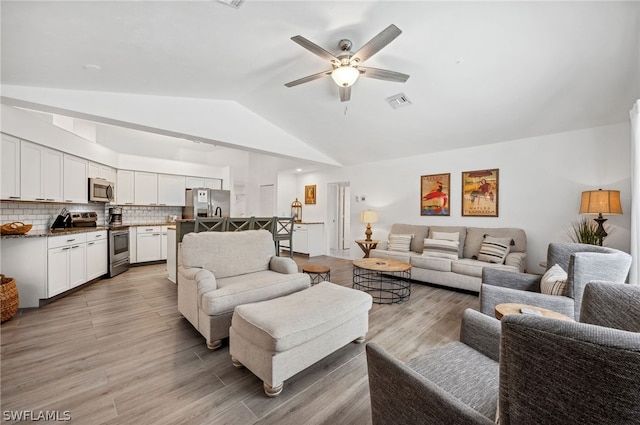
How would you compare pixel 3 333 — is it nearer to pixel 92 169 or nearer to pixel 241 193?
pixel 92 169

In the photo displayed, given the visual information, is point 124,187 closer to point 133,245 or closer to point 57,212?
point 133,245

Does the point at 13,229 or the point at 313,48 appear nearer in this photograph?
the point at 313,48

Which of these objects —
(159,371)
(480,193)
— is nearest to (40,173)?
(159,371)

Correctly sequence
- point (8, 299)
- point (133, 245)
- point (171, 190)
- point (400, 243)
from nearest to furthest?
point (8, 299)
point (400, 243)
point (133, 245)
point (171, 190)

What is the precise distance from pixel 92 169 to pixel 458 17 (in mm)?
5875

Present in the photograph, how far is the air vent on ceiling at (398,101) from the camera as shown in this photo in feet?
11.6

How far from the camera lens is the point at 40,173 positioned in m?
3.50

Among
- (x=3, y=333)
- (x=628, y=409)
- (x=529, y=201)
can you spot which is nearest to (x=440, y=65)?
(x=529, y=201)

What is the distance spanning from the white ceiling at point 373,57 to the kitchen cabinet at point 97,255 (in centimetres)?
240

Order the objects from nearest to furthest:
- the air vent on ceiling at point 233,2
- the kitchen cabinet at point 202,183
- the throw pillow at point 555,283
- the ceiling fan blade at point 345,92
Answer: the air vent on ceiling at point 233,2, the throw pillow at point 555,283, the ceiling fan blade at point 345,92, the kitchen cabinet at point 202,183

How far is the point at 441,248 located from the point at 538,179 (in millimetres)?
1820

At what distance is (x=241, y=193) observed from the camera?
9258 millimetres

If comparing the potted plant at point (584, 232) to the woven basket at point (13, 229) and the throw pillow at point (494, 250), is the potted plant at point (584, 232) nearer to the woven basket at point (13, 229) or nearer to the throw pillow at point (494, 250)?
the throw pillow at point (494, 250)

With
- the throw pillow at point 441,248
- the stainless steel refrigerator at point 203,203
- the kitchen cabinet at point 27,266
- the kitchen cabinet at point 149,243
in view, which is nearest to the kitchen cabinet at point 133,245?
the kitchen cabinet at point 149,243
